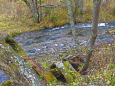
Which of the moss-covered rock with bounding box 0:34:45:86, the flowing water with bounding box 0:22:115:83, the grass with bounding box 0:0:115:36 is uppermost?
the moss-covered rock with bounding box 0:34:45:86

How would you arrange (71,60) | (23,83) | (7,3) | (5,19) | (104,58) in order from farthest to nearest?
(7,3) < (5,19) < (71,60) < (104,58) < (23,83)

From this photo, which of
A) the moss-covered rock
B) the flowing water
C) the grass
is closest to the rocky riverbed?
the flowing water

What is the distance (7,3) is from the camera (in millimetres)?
22141

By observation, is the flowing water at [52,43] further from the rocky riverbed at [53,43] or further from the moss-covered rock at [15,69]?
the moss-covered rock at [15,69]

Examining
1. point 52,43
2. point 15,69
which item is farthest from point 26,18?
point 15,69

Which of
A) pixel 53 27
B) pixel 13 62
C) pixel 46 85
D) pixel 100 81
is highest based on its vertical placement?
pixel 13 62

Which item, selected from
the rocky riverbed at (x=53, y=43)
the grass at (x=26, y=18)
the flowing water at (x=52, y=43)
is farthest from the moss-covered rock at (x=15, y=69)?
the grass at (x=26, y=18)

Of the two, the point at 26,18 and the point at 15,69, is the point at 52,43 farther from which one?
the point at 26,18

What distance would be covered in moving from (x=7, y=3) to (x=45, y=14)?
8.07m

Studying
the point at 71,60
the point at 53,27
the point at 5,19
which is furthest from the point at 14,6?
the point at 71,60

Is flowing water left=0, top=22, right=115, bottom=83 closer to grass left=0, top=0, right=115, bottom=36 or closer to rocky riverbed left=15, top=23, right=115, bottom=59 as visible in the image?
rocky riverbed left=15, top=23, right=115, bottom=59

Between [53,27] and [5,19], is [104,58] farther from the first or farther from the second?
[5,19]

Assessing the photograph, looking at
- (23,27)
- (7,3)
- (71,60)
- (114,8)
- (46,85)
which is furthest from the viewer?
(7,3)

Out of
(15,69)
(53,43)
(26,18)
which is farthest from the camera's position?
(26,18)
